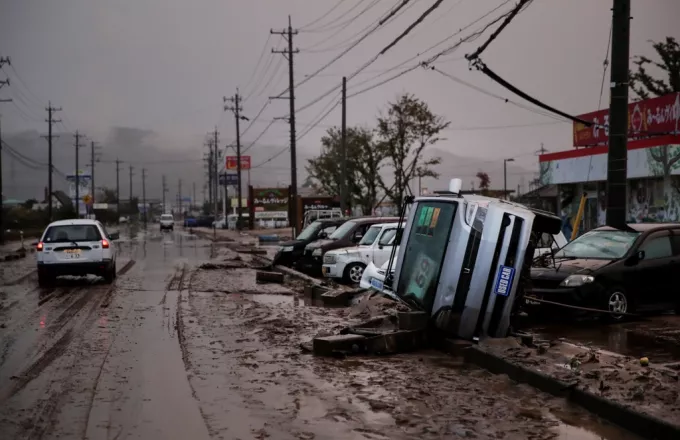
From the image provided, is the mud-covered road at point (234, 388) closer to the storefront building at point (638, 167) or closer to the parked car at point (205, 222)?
the storefront building at point (638, 167)

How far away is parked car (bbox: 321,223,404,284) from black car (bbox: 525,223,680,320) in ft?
19.1

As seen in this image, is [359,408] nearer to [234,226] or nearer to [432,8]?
[432,8]

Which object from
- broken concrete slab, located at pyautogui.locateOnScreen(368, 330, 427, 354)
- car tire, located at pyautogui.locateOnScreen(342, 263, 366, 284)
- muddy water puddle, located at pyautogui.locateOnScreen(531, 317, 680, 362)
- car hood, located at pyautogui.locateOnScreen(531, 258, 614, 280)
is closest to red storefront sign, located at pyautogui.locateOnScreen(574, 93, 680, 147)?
car tire, located at pyautogui.locateOnScreen(342, 263, 366, 284)

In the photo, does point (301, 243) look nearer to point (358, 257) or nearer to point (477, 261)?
point (358, 257)

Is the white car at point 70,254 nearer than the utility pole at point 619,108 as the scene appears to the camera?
No

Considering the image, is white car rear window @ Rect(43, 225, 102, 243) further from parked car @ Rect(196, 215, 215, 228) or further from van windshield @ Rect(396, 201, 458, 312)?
parked car @ Rect(196, 215, 215, 228)

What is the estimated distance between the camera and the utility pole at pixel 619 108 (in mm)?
14938

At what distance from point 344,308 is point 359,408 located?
294 inches

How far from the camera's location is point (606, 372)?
805cm

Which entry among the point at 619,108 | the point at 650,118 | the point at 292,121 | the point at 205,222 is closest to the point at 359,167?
the point at 292,121

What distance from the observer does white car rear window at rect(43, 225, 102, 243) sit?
20.0 meters

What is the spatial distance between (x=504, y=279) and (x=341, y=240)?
12.6 meters

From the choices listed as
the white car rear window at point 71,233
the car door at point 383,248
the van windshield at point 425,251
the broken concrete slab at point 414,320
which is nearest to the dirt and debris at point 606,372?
the broken concrete slab at point 414,320

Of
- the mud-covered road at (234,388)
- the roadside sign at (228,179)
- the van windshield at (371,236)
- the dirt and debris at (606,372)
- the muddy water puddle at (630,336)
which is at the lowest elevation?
the muddy water puddle at (630,336)
